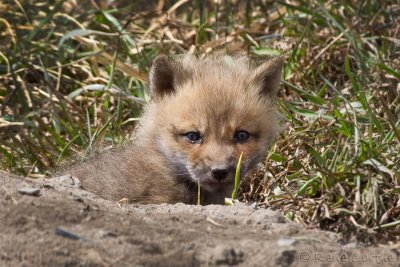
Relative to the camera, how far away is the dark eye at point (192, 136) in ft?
16.8

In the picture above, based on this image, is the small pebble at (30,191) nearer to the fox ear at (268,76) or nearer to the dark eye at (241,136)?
the dark eye at (241,136)

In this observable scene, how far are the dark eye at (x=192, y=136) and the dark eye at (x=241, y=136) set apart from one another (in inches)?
9.9

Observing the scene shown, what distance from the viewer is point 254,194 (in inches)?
226

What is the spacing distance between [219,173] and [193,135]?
1.28ft

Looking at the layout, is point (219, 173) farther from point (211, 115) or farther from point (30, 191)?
point (30, 191)

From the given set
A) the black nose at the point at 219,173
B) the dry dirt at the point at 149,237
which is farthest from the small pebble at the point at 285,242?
the black nose at the point at 219,173

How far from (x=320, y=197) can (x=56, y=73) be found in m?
3.55

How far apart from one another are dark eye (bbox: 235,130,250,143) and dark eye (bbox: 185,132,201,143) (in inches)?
9.9

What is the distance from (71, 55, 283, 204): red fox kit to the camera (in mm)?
5062

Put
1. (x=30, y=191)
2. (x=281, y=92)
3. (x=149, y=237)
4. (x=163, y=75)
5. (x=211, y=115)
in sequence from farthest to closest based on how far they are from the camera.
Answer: (x=281, y=92) → (x=163, y=75) → (x=211, y=115) → (x=30, y=191) → (x=149, y=237)

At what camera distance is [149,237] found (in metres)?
3.76

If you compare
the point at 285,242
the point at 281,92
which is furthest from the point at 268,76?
the point at 285,242

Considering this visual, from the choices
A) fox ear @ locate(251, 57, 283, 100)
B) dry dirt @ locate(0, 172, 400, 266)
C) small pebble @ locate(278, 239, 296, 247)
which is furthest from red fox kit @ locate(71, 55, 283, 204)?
small pebble @ locate(278, 239, 296, 247)

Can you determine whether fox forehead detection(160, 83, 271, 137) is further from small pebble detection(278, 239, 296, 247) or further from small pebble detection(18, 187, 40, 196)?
small pebble detection(278, 239, 296, 247)
